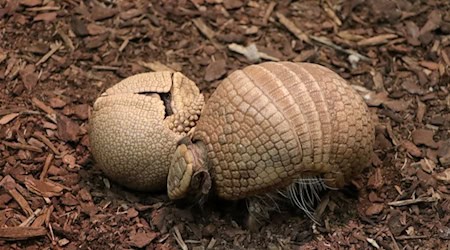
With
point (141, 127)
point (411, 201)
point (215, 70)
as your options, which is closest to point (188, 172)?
point (141, 127)

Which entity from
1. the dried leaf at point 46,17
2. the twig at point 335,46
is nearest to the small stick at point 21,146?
the dried leaf at point 46,17

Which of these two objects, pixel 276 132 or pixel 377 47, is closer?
pixel 276 132

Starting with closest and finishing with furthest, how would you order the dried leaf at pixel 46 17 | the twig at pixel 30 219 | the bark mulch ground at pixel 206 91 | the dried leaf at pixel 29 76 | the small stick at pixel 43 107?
the twig at pixel 30 219, the bark mulch ground at pixel 206 91, the small stick at pixel 43 107, the dried leaf at pixel 29 76, the dried leaf at pixel 46 17

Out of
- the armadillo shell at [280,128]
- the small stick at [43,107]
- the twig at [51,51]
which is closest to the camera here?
the armadillo shell at [280,128]

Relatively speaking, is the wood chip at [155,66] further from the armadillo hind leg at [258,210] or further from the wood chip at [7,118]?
A: the armadillo hind leg at [258,210]

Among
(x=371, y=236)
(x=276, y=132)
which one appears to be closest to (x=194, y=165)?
(x=276, y=132)

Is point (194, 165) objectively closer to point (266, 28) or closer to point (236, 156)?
point (236, 156)

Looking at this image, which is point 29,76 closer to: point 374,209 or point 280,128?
point 280,128
